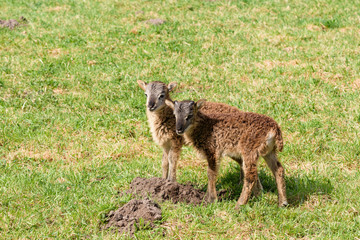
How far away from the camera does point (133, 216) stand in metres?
6.13

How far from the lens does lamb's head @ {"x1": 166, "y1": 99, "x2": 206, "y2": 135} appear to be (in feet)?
22.3

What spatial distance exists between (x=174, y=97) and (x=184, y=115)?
145 inches

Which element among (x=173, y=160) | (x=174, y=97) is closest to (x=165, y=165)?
(x=173, y=160)

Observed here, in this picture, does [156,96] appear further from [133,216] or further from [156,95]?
[133,216]

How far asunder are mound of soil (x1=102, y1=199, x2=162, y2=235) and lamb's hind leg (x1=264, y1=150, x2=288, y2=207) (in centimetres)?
183

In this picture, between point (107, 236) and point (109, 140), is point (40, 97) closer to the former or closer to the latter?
point (109, 140)

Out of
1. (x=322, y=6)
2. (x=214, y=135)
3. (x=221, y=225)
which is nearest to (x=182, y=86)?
(x=214, y=135)

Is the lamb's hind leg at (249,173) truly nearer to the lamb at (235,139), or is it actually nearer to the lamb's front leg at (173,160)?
the lamb at (235,139)

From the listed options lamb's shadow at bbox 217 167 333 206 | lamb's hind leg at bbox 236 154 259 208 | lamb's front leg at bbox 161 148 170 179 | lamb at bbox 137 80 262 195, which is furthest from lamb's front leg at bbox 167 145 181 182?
lamb's hind leg at bbox 236 154 259 208

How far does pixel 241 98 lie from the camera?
1005 cm

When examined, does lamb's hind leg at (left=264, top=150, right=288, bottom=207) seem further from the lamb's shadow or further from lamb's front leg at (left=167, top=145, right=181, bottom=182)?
lamb's front leg at (left=167, top=145, right=181, bottom=182)

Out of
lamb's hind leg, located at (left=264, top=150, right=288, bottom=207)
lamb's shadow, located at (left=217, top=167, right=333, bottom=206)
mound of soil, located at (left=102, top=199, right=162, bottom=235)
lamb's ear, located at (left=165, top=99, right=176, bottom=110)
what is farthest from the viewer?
lamb's ear, located at (left=165, top=99, right=176, bottom=110)

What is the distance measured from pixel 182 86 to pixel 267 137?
15.0 ft

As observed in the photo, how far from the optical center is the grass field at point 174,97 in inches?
249
